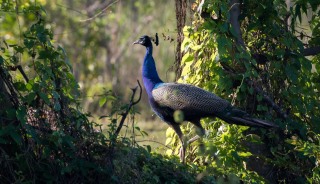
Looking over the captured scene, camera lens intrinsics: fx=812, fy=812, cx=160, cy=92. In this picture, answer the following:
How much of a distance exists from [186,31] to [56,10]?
6968mm

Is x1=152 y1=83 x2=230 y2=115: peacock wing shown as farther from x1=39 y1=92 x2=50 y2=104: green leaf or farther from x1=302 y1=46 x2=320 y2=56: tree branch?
x1=39 y1=92 x2=50 y2=104: green leaf

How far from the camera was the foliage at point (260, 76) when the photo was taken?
5859 mm

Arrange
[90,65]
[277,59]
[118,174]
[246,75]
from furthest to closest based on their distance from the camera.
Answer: [90,65], [277,59], [246,75], [118,174]

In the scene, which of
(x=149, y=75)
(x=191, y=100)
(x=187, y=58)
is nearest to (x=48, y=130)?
(x=191, y=100)

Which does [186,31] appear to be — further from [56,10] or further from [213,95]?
[56,10]

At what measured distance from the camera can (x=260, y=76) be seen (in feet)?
20.4

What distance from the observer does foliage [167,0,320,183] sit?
5.86m

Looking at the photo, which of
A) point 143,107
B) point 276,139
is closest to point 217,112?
point 276,139

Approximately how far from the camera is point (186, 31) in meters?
6.12

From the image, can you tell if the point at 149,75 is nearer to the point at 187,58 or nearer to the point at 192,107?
the point at 187,58

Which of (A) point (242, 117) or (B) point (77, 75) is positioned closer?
(A) point (242, 117)

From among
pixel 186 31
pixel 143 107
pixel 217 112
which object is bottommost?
pixel 143 107

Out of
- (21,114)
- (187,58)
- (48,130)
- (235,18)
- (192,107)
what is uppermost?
(235,18)

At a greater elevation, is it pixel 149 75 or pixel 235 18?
pixel 235 18
